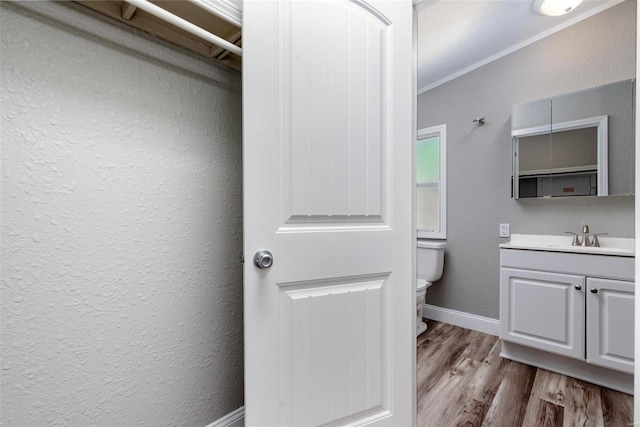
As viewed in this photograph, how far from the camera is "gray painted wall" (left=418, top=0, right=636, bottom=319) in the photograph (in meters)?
1.92

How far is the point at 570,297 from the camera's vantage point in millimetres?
1780

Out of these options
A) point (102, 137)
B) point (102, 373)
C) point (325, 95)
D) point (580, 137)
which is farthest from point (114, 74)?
point (580, 137)

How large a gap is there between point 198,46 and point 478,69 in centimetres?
240

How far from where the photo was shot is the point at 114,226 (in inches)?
Result: 33.8

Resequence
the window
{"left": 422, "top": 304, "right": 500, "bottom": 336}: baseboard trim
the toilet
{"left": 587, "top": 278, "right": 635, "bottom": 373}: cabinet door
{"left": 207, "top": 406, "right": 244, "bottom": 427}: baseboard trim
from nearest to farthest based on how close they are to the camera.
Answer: {"left": 207, "top": 406, "right": 244, "bottom": 427}: baseboard trim → {"left": 587, "top": 278, "right": 635, "bottom": 373}: cabinet door → {"left": 422, "top": 304, "right": 500, "bottom": 336}: baseboard trim → the toilet → the window

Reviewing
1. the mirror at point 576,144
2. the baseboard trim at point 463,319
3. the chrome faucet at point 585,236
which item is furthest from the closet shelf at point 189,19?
the baseboard trim at point 463,319

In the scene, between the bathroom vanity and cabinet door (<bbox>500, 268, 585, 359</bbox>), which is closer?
the bathroom vanity

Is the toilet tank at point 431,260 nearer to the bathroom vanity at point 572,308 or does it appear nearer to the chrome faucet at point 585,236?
the bathroom vanity at point 572,308

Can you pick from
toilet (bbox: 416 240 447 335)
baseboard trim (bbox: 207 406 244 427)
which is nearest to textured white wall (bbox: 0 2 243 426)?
baseboard trim (bbox: 207 406 244 427)

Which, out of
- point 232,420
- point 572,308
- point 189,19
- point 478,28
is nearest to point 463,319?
point 572,308

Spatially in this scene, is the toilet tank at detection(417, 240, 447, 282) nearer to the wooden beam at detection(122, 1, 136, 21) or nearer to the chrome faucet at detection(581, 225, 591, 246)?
the chrome faucet at detection(581, 225, 591, 246)

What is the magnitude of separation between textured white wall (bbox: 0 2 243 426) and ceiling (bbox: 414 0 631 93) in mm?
1583

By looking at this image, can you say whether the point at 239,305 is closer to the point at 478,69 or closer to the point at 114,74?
the point at 114,74

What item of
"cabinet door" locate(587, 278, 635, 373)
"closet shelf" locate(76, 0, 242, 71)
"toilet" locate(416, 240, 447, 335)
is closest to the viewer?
"closet shelf" locate(76, 0, 242, 71)
